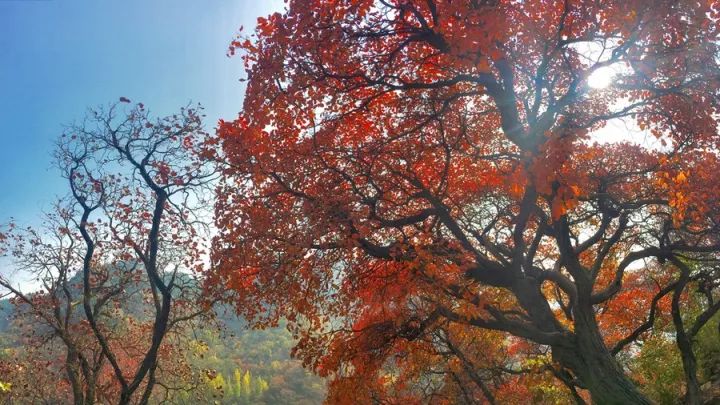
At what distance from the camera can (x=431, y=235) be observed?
9992 millimetres

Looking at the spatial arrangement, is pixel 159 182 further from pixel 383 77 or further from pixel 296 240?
pixel 383 77

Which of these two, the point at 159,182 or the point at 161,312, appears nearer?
the point at 161,312

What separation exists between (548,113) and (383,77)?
3.20 m

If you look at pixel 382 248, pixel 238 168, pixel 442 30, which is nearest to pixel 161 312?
pixel 238 168

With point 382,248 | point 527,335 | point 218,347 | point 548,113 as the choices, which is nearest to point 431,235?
point 382,248

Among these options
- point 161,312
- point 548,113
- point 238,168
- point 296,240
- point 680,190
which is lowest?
point 161,312

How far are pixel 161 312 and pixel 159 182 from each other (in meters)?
3.74

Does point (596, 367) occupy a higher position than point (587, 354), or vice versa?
point (587, 354)

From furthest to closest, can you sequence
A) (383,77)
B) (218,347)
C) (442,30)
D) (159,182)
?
(218,347)
(159,182)
(383,77)
(442,30)

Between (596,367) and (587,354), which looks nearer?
(596,367)

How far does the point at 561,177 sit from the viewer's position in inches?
284

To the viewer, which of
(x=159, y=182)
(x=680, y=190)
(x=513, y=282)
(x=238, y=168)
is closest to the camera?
(x=513, y=282)

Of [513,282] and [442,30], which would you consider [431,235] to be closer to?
[513,282]

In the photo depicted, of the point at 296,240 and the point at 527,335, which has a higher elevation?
the point at 296,240
